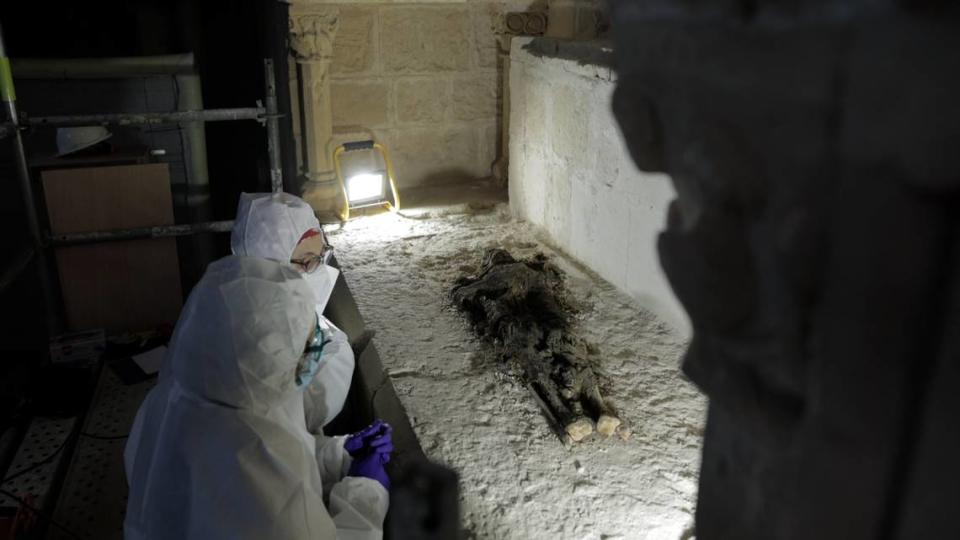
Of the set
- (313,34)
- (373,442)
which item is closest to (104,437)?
(373,442)

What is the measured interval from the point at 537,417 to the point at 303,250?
1344mm

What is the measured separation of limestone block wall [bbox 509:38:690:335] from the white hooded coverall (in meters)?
1.45

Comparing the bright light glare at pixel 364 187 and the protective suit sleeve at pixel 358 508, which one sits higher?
the bright light glare at pixel 364 187

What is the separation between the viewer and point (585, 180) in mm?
3855

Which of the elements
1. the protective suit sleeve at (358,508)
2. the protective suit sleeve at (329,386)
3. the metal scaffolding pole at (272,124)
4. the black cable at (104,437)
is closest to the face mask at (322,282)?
the protective suit sleeve at (329,386)

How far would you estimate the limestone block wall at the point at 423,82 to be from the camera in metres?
5.56

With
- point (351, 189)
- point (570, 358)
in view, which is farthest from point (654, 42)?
point (351, 189)

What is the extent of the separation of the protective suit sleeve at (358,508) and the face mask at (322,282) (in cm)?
126

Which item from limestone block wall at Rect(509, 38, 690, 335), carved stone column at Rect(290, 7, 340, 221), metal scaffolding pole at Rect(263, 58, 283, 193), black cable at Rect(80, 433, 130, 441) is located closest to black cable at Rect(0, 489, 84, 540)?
black cable at Rect(80, 433, 130, 441)

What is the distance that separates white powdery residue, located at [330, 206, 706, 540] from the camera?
6.57ft

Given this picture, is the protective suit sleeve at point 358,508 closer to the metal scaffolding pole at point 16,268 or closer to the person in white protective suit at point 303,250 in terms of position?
the person in white protective suit at point 303,250

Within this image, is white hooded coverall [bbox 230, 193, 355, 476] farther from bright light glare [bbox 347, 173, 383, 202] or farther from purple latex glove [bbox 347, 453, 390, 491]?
bright light glare [bbox 347, 173, 383, 202]

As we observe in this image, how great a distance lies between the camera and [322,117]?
5.45 meters

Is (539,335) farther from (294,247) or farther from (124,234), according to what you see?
(124,234)
